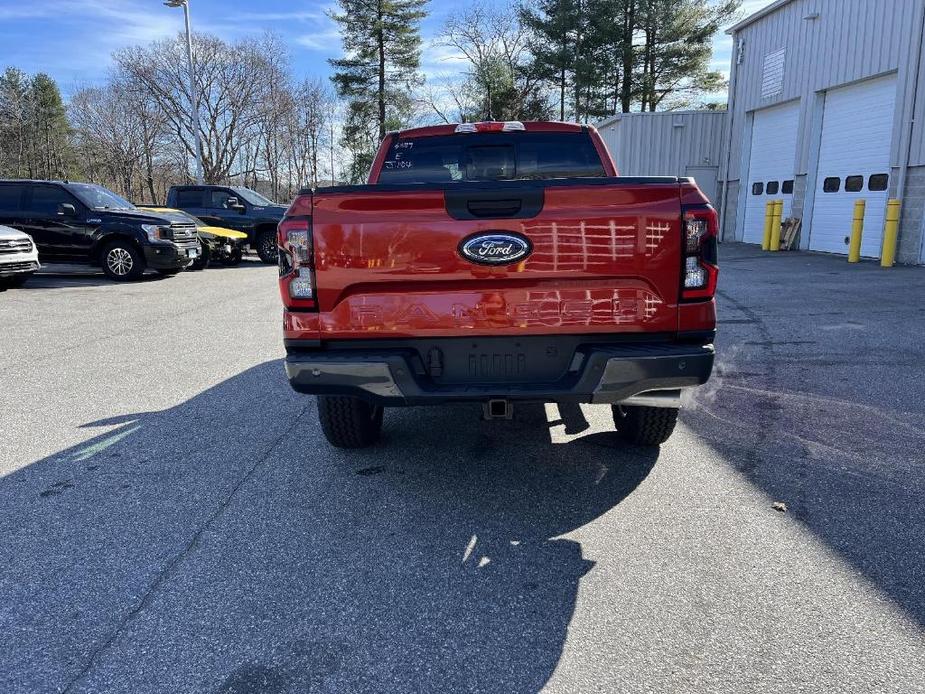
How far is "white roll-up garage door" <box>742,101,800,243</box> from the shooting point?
Result: 17938mm

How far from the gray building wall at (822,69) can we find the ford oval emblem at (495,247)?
13649 millimetres

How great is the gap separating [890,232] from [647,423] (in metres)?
12.2

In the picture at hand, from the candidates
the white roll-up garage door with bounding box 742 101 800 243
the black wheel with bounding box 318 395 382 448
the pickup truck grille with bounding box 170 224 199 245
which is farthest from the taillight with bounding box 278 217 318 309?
the white roll-up garage door with bounding box 742 101 800 243

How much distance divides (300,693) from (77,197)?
1349 cm

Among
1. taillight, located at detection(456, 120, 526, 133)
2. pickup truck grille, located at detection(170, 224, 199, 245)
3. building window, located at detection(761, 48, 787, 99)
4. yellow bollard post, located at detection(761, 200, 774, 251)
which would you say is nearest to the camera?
taillight, located at detection(456, 120, 526, 133)

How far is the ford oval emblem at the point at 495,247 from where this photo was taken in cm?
296

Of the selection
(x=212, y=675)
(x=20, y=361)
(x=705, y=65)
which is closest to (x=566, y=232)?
(x=212, y=675)

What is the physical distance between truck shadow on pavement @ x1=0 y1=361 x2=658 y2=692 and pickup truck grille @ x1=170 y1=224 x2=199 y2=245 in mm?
9753

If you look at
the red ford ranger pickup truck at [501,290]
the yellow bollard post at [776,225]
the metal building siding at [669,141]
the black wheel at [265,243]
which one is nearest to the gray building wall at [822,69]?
the yellow bollard post at [776,225]

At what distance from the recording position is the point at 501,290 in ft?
9.87

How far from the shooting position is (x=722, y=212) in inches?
872

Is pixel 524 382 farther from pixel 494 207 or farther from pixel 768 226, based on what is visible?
pixel 768 226

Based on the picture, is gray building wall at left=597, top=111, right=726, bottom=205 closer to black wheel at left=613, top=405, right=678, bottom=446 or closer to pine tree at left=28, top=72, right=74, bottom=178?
black wheel at left=613, top=405, right=678, bottom=446

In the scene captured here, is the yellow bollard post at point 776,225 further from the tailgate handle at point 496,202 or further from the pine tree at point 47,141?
the pine tree at point 47,141
